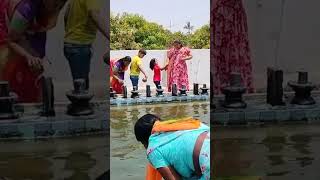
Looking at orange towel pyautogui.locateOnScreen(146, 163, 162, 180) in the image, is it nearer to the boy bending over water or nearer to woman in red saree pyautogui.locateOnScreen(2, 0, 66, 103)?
the boy bending over water

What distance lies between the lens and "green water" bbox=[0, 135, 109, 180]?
2.86 metres

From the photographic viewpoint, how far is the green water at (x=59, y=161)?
113 inches

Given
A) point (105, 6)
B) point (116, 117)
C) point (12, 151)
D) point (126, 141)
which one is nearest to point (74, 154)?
point (12, 151)

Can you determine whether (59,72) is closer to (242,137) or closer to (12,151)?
(12,151)

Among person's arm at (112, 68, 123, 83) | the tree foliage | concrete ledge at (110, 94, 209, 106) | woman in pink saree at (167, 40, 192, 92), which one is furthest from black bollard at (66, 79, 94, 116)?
the tree foliage

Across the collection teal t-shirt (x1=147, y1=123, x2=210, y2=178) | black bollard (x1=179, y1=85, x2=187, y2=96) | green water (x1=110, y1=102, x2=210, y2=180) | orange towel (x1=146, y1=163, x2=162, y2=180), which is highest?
black bollard (x1=179, y1=85, x2=187, y2=96)

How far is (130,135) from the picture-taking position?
571 cm

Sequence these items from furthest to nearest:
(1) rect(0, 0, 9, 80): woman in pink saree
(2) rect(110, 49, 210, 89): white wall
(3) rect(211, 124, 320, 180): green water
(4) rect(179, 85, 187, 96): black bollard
→ (2) rect(110, 49, 210, 89): white wall, (4) rect(179, 85, 187, 96): black bollard, (3) rect(211, 124, 320, 180): green water, (1) rect(0, 0, 9, 80): woman in pink saree

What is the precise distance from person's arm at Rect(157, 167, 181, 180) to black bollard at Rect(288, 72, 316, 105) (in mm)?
1646

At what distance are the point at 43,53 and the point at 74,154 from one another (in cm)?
57

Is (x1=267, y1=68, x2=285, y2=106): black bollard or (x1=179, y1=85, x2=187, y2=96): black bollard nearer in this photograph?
(x1=267, y1=68, x2=285, y2=106): black bollard

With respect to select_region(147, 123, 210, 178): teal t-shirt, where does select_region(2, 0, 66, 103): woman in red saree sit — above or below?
above

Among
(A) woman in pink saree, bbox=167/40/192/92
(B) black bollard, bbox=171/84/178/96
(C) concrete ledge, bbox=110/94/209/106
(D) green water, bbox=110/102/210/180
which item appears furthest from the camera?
(A) woman in pink saree, bbox=167/40/192/92

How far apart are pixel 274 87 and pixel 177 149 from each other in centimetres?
158
